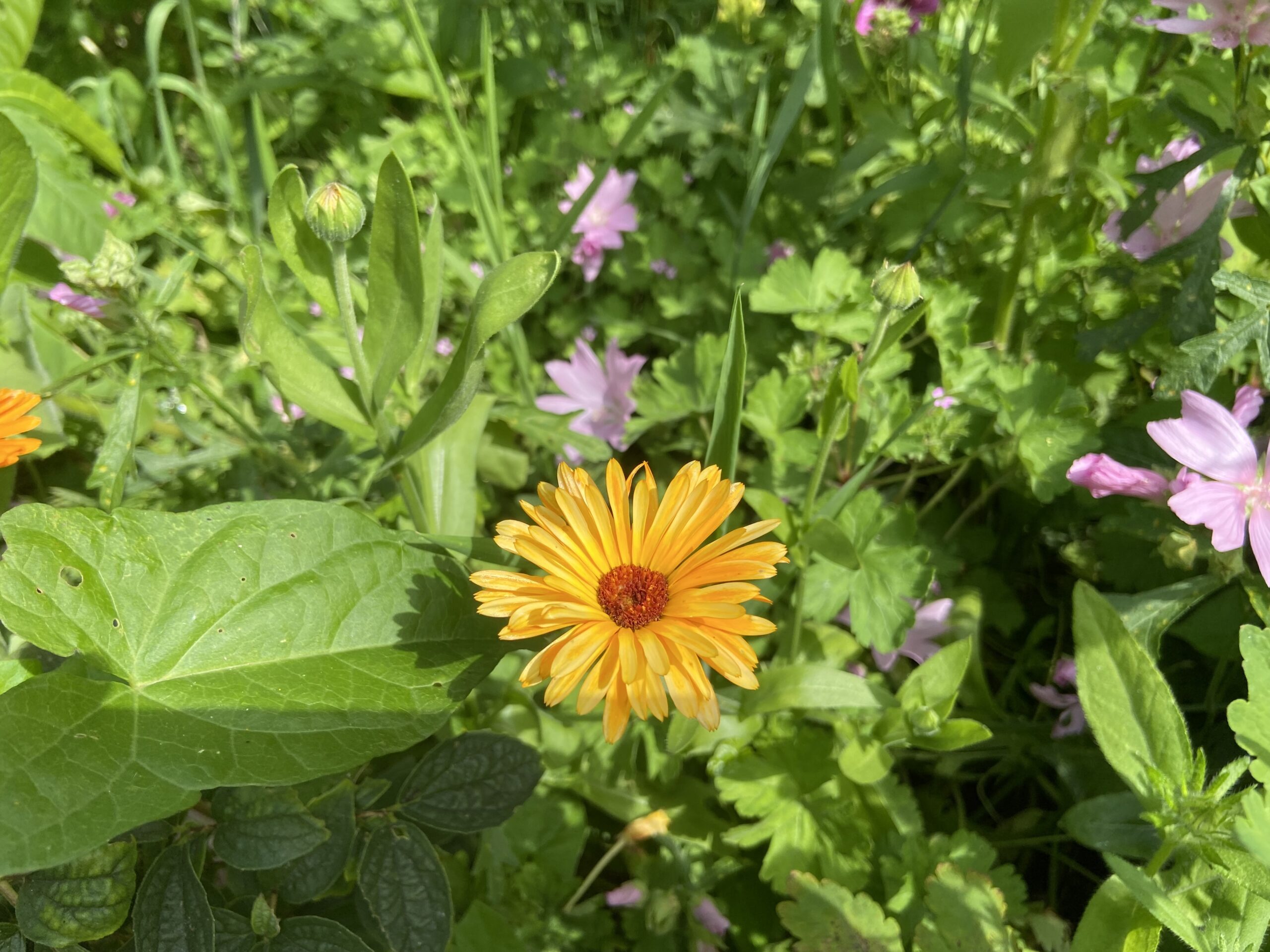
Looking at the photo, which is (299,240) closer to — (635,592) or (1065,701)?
(635,592)

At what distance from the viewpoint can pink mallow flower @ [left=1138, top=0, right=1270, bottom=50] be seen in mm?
1158

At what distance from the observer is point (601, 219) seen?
6.23 feet

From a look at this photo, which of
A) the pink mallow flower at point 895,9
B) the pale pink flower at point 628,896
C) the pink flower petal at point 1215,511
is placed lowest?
the pale pink flower at point 628,896

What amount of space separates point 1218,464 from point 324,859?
3.92ft

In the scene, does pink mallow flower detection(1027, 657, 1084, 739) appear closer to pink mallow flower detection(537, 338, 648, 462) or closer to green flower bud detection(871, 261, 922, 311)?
green flower bud detection(871, 261, 922, 311)

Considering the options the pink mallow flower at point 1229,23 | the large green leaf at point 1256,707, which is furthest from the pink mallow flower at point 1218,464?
the pink mallow flower at point 1229,23

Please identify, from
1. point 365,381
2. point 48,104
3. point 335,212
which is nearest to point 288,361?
point 365,381

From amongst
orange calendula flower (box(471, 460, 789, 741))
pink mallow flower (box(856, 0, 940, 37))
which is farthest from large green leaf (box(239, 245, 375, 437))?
pink mallow flower (box(856, 0, 940, 37))

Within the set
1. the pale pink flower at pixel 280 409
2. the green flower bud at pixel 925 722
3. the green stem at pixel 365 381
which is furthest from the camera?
the pale pink flower at pixel 280 409

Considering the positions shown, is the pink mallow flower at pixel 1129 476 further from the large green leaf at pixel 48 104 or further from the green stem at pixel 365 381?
the large green leaf at pixel 48 104

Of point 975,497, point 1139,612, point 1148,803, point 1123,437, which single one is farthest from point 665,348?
point 1148,803

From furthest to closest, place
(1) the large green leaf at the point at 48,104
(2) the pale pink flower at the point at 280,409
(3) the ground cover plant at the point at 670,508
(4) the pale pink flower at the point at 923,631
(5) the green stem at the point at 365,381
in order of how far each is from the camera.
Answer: (2) the pale pink flower at the point at 280,409, (1) the large green leaf at the point at 48,104, (4) the pale pink flower at the point at 923,631, (5) the green stem at the point at 365,381, (3) the ground cover plant at the point at 670,508

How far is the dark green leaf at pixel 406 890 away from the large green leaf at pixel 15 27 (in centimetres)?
170

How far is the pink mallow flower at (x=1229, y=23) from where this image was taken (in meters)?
1.16
